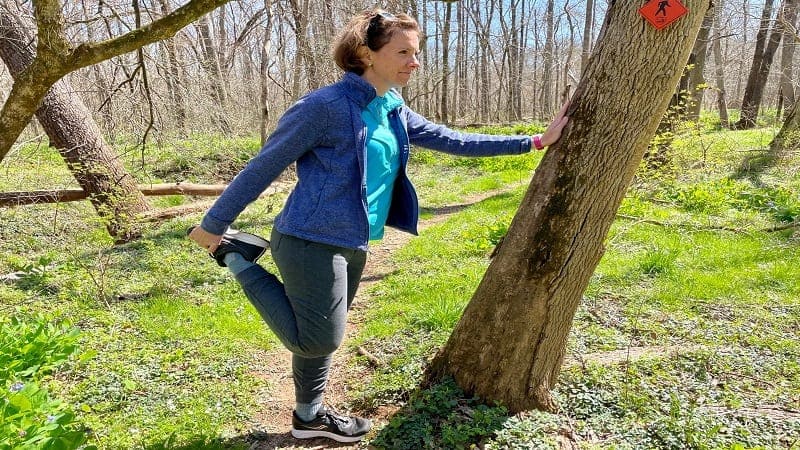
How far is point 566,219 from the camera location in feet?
6.75

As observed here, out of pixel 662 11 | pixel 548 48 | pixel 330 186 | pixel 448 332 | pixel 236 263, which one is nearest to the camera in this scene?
pixel 662 11

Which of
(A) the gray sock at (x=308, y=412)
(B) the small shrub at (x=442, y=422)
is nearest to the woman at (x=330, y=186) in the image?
(A) the gray sock at (x=308, y=412)

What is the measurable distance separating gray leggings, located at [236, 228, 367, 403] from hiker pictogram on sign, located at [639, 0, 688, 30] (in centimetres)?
143

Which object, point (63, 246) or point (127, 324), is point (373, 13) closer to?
point (127, 324)

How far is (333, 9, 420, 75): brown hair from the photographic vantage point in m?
1.95

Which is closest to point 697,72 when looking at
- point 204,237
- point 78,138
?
point 204,237

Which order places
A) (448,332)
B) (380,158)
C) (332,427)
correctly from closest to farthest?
(380,158) < (332,427) < (448,332)

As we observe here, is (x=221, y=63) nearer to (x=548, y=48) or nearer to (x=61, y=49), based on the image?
(x=61, y=49)

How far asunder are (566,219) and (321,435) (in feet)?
5.05

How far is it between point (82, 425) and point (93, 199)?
4.03 metres

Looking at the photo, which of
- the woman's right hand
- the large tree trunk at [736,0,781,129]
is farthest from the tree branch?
the large tree trunk at [736,0,781,129]

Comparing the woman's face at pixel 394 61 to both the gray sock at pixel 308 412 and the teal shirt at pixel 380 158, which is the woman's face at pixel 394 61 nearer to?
the teal shirt at pixel 380 158

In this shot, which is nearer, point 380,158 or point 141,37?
point 380,158

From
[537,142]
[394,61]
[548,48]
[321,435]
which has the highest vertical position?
[548,48]
